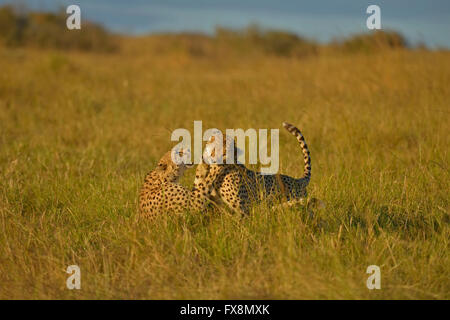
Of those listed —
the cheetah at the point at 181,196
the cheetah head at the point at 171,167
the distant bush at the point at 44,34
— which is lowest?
the cheetah at the point at 181,196

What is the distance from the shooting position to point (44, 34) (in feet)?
55.3

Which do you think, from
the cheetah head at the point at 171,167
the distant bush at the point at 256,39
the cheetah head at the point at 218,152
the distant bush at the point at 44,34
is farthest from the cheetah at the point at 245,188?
the distant bush at the point at 256,39

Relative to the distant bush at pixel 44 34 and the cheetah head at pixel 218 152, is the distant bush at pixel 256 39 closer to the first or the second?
the distant bush at pixel 44 34

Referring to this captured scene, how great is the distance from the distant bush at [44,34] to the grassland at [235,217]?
9045mm

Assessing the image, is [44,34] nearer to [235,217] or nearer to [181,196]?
[181,196]

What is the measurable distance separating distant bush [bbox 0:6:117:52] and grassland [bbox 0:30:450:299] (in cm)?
905

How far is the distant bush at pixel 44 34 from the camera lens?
52.6ft

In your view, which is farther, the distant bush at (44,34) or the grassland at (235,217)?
the distant bush at (44,34)

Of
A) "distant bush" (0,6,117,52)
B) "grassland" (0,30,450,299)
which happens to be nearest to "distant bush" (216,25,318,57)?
"distant bush" (0,6,117,52)

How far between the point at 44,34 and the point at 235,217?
51.0ft

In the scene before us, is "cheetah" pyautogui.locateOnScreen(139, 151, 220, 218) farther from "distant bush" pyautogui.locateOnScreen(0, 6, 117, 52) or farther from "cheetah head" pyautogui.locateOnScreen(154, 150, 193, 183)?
"distant bush" pyautogui.locateOnScreen(0, 6, 117, 52)

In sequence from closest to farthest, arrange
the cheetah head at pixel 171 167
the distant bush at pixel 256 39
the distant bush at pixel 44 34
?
the cheetah head at pixel 171 167, the distant bush at pixel 44 34, the distant bush at pixel 256 39

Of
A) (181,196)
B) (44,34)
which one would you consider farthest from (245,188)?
(44,34)
